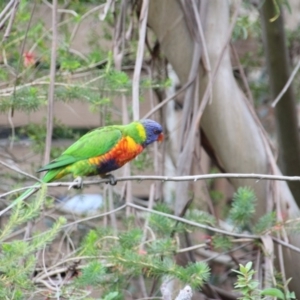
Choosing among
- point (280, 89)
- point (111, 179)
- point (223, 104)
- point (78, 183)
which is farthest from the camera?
point (280, 89)

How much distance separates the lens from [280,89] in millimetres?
2617

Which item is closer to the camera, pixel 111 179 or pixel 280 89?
pixel 111 179

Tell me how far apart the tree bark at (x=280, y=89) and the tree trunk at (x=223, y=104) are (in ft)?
0.92

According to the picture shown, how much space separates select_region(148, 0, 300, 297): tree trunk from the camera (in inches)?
88.7

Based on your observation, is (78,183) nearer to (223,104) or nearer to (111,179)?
(111,179)

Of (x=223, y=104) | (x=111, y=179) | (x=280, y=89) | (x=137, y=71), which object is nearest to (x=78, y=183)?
(x=111, y=179)

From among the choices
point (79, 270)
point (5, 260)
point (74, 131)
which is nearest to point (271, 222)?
point (79, 270)

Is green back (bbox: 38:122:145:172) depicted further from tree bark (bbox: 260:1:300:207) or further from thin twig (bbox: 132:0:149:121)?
tree bark (bbox: 260:1:300:207)

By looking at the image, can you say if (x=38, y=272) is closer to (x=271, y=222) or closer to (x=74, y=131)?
(x=271, y=222)

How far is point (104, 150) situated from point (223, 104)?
0.55 metres

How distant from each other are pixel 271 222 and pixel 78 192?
3.18 ft

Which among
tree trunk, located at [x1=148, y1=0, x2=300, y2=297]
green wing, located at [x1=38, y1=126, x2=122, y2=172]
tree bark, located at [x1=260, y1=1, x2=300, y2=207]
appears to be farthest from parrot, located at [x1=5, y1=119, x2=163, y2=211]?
tree bark, located at [x1=260, y1=1, x2=300, y2=207]

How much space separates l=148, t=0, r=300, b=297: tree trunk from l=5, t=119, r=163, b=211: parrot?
415 mm

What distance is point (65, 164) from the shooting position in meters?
1.82
